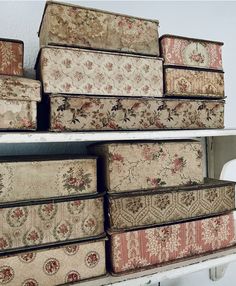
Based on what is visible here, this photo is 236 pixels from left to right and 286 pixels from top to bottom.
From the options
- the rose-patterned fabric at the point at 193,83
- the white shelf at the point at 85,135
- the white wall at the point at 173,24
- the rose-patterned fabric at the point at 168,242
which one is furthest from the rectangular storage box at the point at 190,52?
the rose-patterned fabric at the point at 168,242

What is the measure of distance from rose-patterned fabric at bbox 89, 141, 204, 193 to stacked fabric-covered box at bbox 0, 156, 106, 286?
49 millimetres

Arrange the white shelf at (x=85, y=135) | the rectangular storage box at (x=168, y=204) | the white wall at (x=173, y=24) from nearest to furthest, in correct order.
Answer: the white shelf at (x=85, y=135) < the rectangular storage box at (x=168, y=204) < the white wall at (x=173, y=24)

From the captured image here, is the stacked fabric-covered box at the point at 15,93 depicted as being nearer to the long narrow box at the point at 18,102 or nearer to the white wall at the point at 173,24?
the long narrow box at the point at 18,102

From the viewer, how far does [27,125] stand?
0.65m

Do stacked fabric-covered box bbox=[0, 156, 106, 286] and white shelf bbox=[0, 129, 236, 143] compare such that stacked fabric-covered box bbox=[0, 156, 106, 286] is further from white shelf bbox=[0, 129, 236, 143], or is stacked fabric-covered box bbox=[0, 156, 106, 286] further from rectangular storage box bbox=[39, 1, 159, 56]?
rectangular storage box bbox=[39, 1, 159, 56]

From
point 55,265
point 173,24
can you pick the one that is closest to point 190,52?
point 173,24

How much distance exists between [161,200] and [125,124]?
20 cm

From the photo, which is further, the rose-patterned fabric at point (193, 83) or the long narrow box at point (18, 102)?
the rose-patterned fabric at point (193, 83)

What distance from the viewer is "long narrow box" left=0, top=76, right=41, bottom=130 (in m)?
0.63

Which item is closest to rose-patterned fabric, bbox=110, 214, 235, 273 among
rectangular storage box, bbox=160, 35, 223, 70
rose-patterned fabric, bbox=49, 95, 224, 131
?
rose-patterned fabric, bbox=49, 95, 224, 131

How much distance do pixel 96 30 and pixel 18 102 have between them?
241mm

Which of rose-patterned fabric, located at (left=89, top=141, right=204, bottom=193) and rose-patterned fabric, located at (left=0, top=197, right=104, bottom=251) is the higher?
rose-patterned fabric, located at (left=89, top=141, right=204, bottom=193)

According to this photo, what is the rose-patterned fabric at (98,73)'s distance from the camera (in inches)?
26.5

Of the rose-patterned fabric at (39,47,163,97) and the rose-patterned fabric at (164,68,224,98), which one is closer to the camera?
the rose-patterned fabric at (39,47,163,97)
